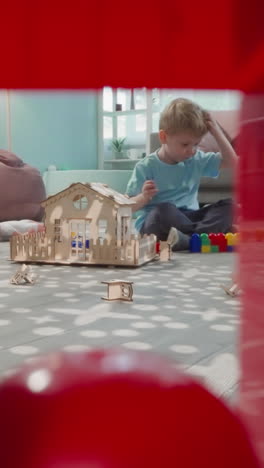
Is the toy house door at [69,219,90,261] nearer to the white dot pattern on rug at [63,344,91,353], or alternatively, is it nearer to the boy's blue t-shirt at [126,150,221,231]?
the boy's blue t-shirt at [126,150,221,231]

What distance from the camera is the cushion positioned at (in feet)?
7.89

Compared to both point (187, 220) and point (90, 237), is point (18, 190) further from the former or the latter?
point (90, 237)

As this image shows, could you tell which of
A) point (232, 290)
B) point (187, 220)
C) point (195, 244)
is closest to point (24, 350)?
point (232, 290)

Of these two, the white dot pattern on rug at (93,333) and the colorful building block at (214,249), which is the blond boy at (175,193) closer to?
the colorful building block at (214,249)

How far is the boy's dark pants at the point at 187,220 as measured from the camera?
1752mm

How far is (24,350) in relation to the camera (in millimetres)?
560

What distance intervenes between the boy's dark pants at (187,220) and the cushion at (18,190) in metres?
0.85

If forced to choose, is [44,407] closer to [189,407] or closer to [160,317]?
[189,407]

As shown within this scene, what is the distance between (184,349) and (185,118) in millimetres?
953

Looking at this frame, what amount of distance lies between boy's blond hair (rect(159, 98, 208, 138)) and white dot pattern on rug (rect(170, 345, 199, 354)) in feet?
3.00

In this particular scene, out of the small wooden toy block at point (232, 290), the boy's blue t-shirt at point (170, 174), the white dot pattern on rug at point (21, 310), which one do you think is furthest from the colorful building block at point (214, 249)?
the white dot pattern on rug at point (21, 310)

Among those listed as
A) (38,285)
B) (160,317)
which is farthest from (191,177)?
(160,317)

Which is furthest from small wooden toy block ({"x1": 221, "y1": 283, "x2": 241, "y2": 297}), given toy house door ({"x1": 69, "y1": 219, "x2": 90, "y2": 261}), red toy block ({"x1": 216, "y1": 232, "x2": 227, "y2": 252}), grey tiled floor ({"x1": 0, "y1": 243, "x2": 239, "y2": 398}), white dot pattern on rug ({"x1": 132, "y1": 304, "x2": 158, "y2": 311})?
red toy block ({"x1": 216, "y1": 232, "x2": 227, "y2": 252})

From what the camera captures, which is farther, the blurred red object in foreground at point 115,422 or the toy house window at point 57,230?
the toy house window at point 57,230
